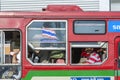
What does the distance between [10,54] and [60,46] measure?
42.1 inches

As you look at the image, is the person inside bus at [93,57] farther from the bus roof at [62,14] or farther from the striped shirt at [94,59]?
the bus roof at [62,14]

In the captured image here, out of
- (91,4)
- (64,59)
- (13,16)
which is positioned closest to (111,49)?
(64,59)

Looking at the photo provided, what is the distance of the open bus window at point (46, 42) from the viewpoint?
7902 millimetres

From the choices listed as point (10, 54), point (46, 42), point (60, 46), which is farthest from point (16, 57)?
point (60, 46)

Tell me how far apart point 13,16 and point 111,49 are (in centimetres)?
218

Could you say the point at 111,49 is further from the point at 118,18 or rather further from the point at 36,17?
the point at 36,17

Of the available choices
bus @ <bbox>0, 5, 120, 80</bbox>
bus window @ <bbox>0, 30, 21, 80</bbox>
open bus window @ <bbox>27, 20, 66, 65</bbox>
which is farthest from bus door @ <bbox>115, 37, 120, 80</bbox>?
bus window @ <bbox>0, 30, 21, 80</bbox>

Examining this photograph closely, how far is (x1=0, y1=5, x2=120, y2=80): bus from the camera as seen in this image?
25.8 ft

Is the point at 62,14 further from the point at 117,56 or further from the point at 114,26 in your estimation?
the point at 117,56

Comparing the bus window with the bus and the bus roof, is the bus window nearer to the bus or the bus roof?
the bus

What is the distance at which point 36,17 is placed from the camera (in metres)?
7.99

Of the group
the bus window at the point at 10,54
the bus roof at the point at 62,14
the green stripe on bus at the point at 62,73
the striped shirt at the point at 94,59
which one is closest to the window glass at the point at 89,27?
the bus roof at the point at 62,14

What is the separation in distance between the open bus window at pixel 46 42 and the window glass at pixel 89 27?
10.9 inches

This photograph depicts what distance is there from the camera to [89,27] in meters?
7.97
